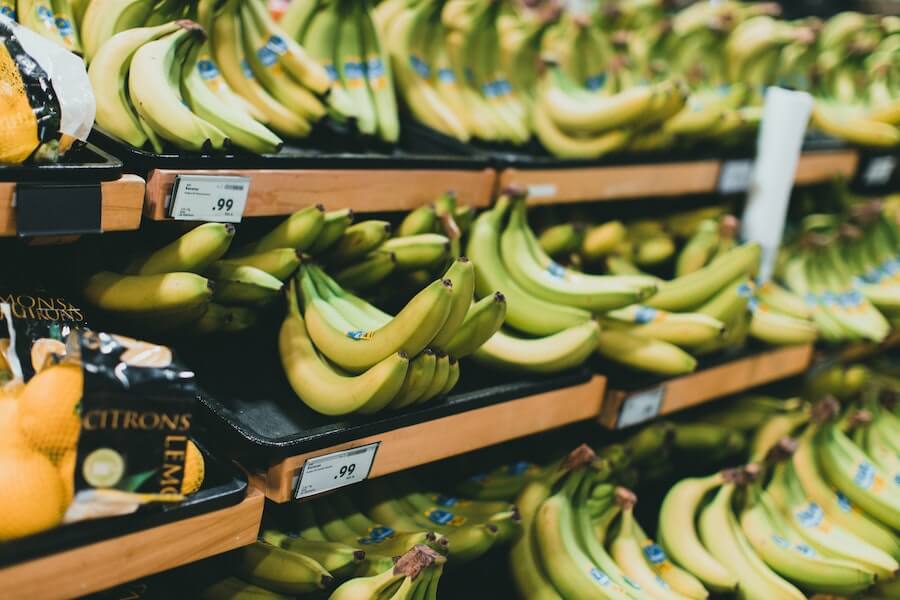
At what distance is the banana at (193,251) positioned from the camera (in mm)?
1205

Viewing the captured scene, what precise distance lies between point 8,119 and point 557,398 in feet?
3.20

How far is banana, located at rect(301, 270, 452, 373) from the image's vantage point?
118cm

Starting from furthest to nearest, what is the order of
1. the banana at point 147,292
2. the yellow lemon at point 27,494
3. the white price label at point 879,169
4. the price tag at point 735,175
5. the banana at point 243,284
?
the white price label at point 879,169 → the price tag at point 735,175 → the banana at point 243,284 → the banana at point 147,292 → the yellow lemon at point 27,494

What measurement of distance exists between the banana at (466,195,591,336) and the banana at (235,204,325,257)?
36 cm

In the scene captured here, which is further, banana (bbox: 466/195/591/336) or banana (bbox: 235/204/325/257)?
banana (bbox: 466/195/591/336)

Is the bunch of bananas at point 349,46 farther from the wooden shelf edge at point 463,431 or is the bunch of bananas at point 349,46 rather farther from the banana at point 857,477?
the banana at point 857,477

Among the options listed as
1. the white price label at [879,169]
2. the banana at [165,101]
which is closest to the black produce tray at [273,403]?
the banana at [165,101]

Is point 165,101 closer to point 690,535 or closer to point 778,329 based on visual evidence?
point 690,535

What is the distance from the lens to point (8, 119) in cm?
100

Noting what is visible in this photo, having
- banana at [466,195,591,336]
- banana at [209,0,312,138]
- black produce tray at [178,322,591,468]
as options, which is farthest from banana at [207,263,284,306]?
banana at [466,195,591,336]

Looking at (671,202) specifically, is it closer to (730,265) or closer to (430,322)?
(730,265)

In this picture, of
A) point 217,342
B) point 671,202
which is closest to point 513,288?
point 217,342

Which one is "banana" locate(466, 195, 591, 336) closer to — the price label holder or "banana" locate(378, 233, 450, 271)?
"banana" locate(378, 233, 450, 271)

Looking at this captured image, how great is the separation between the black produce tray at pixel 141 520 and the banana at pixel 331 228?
0.40 m
